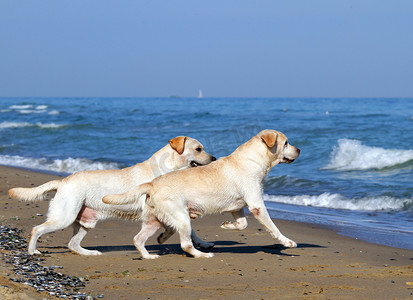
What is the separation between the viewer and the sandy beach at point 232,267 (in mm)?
4902

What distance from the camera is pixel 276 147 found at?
23.5ft

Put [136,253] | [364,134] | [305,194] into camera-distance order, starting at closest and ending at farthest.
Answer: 1. [136,253]
2. [305,194]
3. [364,134]

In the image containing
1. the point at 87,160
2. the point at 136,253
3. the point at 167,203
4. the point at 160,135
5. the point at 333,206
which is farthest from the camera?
the point at 160,135

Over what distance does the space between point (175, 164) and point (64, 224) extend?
1782 mm

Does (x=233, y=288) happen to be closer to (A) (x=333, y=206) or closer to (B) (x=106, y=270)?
(B) (x=106, y=270)

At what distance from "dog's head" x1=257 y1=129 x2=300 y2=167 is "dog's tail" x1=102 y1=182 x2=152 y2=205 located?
1.66 m

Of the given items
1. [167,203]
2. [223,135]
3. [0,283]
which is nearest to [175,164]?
[167,203]

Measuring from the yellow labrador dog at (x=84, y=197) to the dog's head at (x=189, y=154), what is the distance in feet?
1.10

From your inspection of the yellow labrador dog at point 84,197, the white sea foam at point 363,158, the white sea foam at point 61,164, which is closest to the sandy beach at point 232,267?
the yellow labrador dog at point 84,197

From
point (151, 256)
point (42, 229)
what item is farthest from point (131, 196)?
point (42, 229)

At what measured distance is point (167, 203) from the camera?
21.0 ft

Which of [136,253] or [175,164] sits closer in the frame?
[136,253]

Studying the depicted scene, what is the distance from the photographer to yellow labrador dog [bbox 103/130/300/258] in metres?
6.43

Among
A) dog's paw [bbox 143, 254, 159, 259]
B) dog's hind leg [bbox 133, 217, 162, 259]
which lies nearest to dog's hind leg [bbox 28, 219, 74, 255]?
dog's hind leg [bbox 133, 217, 162, 259]
